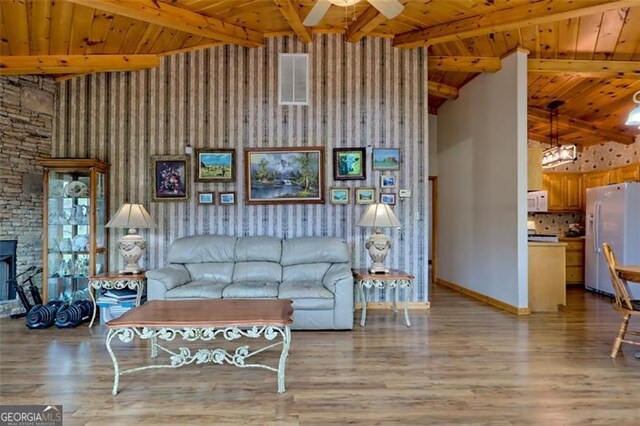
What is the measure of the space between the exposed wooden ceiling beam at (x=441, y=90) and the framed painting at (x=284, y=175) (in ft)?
8.26

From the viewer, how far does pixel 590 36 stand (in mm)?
4531

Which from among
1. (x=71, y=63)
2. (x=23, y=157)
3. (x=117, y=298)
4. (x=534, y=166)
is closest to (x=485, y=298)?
(x=534, y=166)

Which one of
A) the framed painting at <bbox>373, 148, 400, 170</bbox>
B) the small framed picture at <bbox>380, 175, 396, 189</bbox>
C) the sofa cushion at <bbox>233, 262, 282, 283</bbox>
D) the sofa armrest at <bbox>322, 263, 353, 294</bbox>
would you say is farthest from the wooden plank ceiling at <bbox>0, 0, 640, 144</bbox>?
the sofa armrest at <bbox>322, 263, 353, 294</bbox>

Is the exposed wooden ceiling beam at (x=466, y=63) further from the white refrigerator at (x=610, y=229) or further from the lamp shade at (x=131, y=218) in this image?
the lamp shade at (x=131, y=218)

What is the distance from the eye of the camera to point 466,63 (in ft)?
17.1

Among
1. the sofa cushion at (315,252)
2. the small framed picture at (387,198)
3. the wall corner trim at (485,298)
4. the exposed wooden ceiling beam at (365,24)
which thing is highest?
the exposed wooden ceiling beam at (365,24)

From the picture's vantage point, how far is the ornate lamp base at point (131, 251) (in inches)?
171

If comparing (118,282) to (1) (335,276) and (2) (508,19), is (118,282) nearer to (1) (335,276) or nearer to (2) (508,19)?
(1) (335,276)

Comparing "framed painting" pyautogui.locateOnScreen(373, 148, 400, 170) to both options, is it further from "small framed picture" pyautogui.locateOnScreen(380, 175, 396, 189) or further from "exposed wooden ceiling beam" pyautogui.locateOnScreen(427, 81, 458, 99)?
"exposed wooden ceiling beam" pyautogui.locateOnScreen(427, 81, 458, 99)

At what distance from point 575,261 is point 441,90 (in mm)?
3880

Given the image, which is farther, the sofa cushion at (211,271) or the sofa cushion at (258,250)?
the sofa cushion at (258,250)

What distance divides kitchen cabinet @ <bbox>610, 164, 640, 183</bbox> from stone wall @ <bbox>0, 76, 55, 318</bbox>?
872 cm

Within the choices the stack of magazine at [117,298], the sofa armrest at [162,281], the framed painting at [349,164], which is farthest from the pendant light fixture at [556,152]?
the stack of magazine at [117,298]

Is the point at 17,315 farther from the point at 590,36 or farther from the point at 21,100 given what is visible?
the point at 590,36
